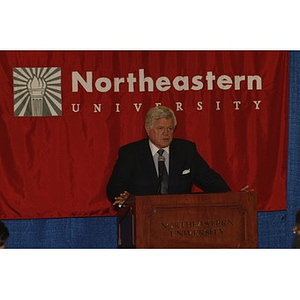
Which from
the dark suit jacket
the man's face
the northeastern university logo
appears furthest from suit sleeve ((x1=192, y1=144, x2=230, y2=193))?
the northeastern university logo

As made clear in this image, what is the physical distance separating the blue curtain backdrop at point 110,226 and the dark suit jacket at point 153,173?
1204 mm

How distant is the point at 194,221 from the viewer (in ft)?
14.1

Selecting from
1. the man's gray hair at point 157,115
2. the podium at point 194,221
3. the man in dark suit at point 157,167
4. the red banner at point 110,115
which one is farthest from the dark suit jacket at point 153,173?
the podium at point 194,221

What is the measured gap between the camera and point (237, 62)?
265 inches

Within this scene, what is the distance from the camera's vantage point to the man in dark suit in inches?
219

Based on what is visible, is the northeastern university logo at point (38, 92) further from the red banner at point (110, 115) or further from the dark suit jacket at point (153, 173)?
the dark suit jacket at point (153, 173)

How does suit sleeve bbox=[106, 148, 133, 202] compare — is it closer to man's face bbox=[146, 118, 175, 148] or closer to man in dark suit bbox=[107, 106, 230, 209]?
man in dark suit bbox=[107, 106, 230, 209]

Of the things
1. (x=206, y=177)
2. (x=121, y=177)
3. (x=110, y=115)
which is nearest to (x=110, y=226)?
(x=110, y=115)

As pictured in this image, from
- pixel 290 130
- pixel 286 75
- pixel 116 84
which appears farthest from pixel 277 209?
pixel 116 84

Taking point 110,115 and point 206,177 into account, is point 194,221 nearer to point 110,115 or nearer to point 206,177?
point 206,177

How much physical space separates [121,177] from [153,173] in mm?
237

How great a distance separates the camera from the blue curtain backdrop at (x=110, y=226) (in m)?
6.66

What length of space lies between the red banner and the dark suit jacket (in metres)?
0.95

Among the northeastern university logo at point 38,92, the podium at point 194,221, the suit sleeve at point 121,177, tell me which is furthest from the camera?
the northeastern university logo at point 38,92
